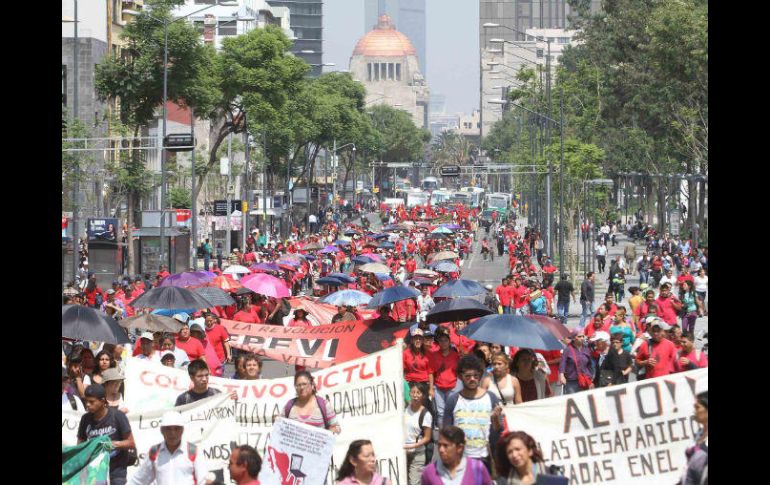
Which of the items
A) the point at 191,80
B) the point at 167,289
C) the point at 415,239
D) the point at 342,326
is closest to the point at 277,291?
the point at 167,289

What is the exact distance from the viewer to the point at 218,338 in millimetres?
19938

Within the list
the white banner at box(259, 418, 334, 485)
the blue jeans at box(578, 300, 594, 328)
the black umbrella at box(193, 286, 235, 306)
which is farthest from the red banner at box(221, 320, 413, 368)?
the blue jeans at box(578, 300, 594, 328)

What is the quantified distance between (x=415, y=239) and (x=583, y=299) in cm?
3318

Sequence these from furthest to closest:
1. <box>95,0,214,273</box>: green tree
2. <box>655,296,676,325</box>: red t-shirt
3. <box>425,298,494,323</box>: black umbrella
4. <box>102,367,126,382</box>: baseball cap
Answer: <box>95,0,214,273</box>: green tree, <box>655,296,676,325</box>: red t-shirt, <box>425,298,494,323</box>: black umbrella, <box>102,367,126,382</box>: baseball cap

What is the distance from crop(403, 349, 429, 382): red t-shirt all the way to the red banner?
3.08 m

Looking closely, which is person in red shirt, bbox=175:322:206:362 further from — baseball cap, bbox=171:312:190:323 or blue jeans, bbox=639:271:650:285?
blue jeans, bbox=639:271:650:285

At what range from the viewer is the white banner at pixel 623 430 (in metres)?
11.5

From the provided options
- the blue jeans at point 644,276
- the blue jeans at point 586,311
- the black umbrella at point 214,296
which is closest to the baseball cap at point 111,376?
the black umbrella at point 214,296

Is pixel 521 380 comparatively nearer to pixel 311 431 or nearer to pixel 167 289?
pixel 311 431

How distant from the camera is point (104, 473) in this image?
11.4 m

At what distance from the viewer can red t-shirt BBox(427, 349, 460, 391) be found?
52.8ft

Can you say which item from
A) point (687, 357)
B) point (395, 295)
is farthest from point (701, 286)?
point (687, 357)

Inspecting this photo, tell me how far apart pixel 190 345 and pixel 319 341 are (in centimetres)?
239
